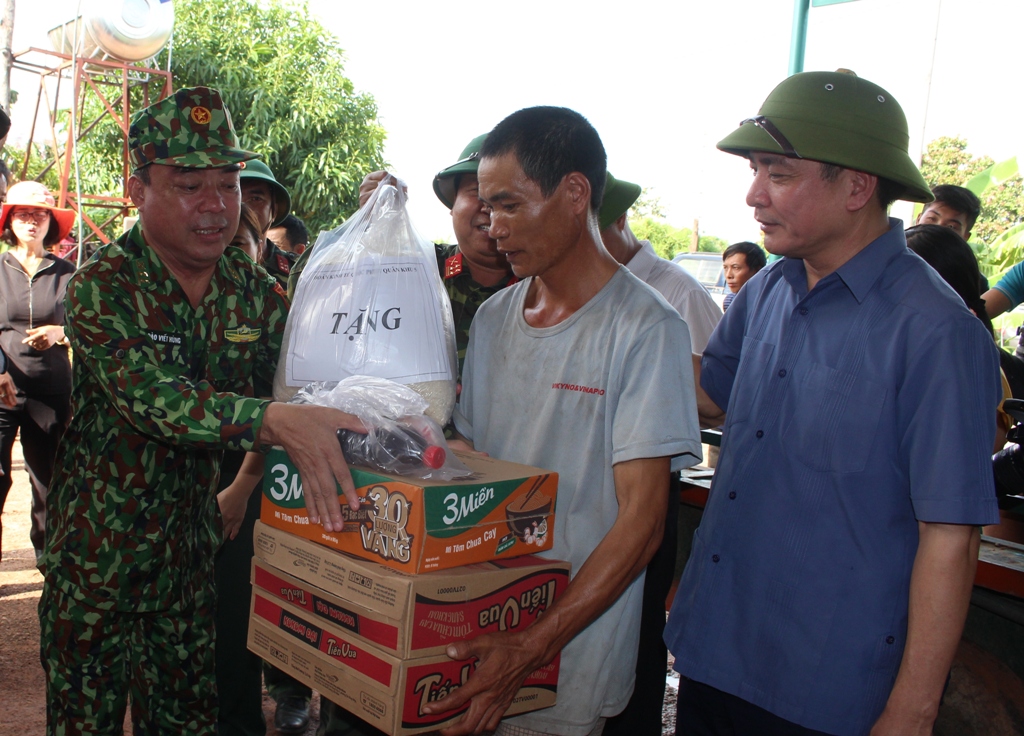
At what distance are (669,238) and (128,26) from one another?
2147 cm

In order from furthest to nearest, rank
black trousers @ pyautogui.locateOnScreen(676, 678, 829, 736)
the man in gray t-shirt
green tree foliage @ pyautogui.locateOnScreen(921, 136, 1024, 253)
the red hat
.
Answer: green tree foliage @ pyautogui.locateOnScreen(921, 136, 1024, 253) < the red hat < black trousers @ pyautogui.locateOnScreen(676, 678, 829, 736) < the man in gray t-shirt

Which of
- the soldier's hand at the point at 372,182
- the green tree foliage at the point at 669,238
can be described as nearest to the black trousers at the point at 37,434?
the soldier's hand at the point at 372,182

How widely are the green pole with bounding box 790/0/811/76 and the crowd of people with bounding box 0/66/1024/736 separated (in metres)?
3.42

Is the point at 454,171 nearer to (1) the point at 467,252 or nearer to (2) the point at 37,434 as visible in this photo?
(1) the point at 467,252

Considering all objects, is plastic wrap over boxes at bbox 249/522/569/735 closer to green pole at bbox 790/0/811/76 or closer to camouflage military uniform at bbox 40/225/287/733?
camouflage military uniform at bbox 40/225/287/733

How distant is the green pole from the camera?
15.7 ft

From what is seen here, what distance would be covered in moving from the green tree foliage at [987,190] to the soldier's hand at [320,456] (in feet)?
28.8

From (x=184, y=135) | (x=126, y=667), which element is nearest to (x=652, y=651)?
(x=126, y=667)

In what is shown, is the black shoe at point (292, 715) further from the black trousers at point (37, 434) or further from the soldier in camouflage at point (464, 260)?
the black trousers at point (37, 434)

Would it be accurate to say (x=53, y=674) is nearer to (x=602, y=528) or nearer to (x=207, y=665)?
(x=207, y=665)

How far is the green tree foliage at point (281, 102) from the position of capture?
44.3ft

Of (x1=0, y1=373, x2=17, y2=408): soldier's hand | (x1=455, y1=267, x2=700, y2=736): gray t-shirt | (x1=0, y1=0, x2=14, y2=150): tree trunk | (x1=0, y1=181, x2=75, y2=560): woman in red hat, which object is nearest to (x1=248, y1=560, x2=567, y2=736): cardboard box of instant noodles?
(x1=455, y1=267, x2=700, y2=736): gray t-shirt

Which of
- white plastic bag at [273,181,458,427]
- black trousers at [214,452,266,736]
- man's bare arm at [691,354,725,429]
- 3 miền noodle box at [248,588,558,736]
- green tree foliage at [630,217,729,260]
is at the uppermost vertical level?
green tree foliage at [630,217,729,260]

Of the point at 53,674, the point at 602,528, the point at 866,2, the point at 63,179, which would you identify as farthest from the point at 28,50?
the point at 602,528
